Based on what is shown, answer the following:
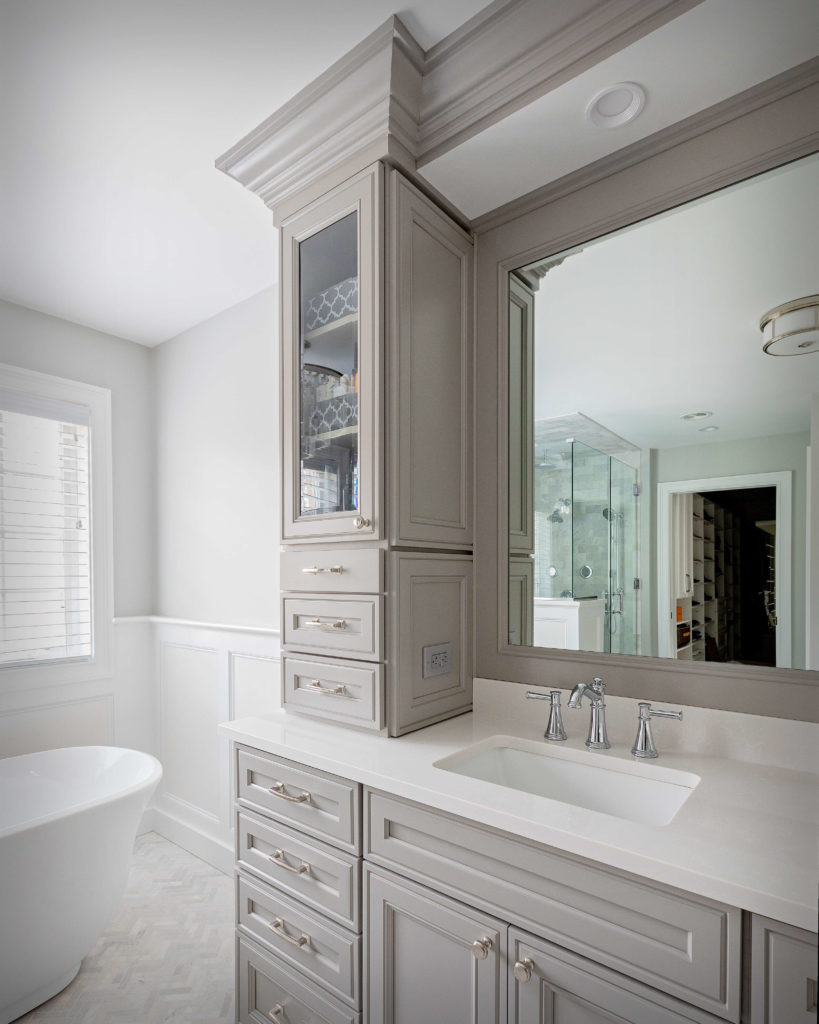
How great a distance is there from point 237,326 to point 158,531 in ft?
3.91

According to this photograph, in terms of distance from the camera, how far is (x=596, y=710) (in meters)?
1.41

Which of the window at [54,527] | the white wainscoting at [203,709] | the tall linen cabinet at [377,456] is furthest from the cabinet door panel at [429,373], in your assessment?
the window at [54,527]

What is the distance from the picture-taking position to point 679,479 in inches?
56.6

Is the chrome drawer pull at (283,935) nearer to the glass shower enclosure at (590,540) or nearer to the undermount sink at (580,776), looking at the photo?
the undermount sink at (580,776)

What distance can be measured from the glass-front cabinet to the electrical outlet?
14.5 inches

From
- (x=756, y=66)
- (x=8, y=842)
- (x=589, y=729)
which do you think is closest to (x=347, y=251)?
(x=756, y=66)

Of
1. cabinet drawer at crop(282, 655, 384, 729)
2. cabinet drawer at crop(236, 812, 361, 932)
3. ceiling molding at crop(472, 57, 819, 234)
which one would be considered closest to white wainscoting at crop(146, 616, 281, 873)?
cabinet drawer at crop(282, 655, 384, 729)

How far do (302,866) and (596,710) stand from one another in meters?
0.78

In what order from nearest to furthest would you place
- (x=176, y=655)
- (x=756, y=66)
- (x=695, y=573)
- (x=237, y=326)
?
(x=756, y=66) → (x=695, y=573) → (x=237, y=326) → (x=176, y=655)

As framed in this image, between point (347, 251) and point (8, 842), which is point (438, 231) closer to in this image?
point (347, 251)

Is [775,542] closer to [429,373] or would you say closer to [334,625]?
[429,373]

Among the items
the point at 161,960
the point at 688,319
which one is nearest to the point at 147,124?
the point at 688,319

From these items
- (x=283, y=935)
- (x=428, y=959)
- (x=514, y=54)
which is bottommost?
(x=283, y=935)

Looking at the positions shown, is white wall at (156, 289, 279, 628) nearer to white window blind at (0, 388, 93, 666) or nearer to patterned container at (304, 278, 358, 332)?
white window blind at (0, 388, 93, 666)
